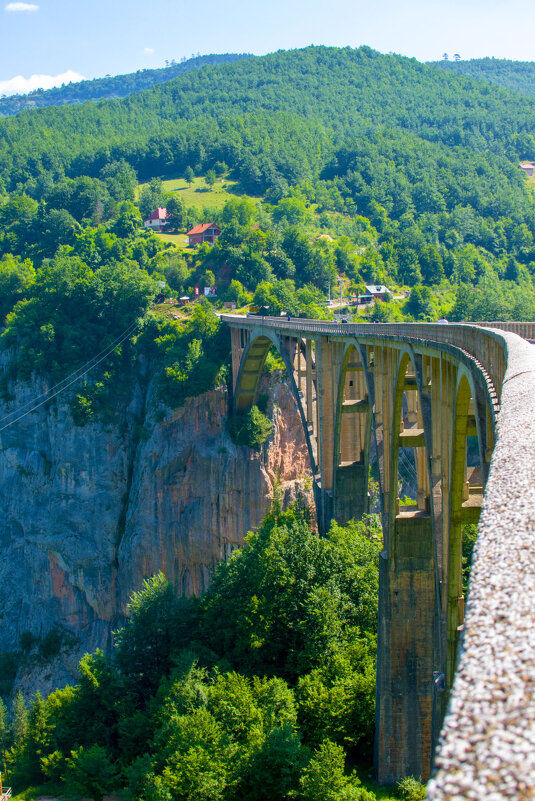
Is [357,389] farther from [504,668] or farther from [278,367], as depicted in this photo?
[504,668]

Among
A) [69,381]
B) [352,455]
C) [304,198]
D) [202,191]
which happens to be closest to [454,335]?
[352,455]

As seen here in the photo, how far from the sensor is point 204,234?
321 feet

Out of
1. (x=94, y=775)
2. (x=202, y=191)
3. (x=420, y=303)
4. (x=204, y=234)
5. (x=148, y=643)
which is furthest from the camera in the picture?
(x=202, y=191)

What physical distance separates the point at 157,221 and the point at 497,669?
108882 mm

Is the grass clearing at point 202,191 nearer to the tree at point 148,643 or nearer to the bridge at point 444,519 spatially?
the bridge at point 444,519

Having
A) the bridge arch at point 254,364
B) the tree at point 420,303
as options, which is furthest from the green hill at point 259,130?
the bridge arch at point 254,364

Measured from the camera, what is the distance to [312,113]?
184 metres

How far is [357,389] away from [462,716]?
34187 mm

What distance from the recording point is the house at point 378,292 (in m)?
86.0

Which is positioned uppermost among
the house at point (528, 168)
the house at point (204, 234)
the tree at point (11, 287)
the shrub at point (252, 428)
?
the house at point (528, 168)

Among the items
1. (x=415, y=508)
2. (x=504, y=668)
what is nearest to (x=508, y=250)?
(x=415, y=508)

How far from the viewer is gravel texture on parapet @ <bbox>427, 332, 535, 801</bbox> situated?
3.46 metres

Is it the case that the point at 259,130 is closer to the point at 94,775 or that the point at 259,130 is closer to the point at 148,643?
the point at 148,643

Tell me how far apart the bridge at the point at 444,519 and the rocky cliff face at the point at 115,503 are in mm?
10863
